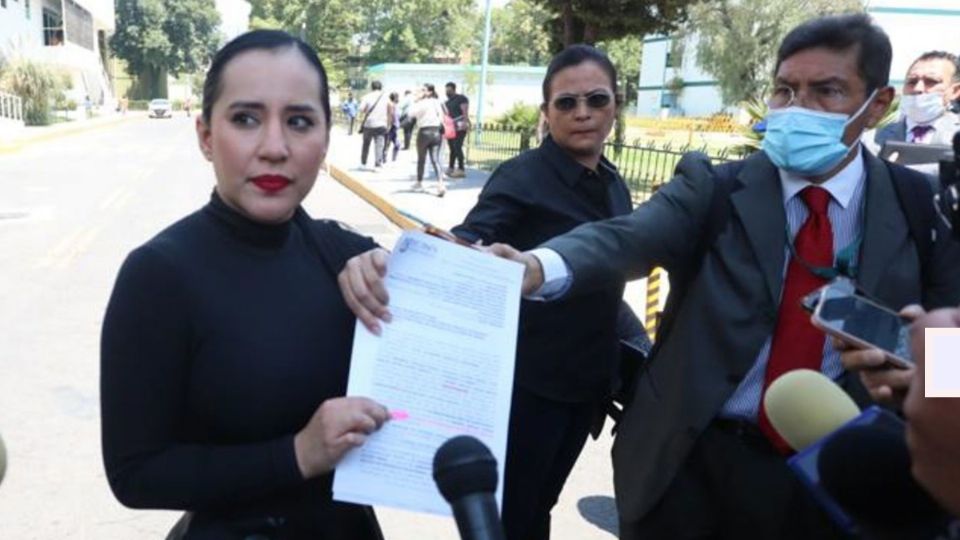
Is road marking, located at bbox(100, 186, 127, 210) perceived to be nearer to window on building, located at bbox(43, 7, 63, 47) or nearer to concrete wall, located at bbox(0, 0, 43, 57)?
concrete wall, located at bbox(0, 0, 43, 57)

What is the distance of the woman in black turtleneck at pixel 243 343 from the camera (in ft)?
4.62

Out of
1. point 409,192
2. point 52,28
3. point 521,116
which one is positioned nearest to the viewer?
point 409,192

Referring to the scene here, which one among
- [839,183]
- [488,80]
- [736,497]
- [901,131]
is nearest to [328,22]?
[488,80]

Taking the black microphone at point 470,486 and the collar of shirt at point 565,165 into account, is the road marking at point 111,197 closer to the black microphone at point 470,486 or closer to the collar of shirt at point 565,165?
the collar of shirt at point 565,165

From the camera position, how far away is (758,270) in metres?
1.85

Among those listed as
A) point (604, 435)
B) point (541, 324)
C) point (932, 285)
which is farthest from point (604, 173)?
point (604, 435)

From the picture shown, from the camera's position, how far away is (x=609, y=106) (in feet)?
9.88

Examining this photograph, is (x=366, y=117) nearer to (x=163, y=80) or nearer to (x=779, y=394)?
(x=779, y=394)

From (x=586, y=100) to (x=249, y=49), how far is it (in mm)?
1693

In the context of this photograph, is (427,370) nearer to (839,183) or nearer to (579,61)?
(839,183)

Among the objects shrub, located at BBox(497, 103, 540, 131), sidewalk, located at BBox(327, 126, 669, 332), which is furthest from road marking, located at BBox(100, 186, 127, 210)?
shrub, located at BBox(497, 103, 540, 131)

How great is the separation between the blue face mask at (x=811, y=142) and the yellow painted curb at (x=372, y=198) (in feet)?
24.4

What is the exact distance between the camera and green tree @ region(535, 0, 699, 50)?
1309 cm

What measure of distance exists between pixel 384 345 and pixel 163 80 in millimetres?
84699
